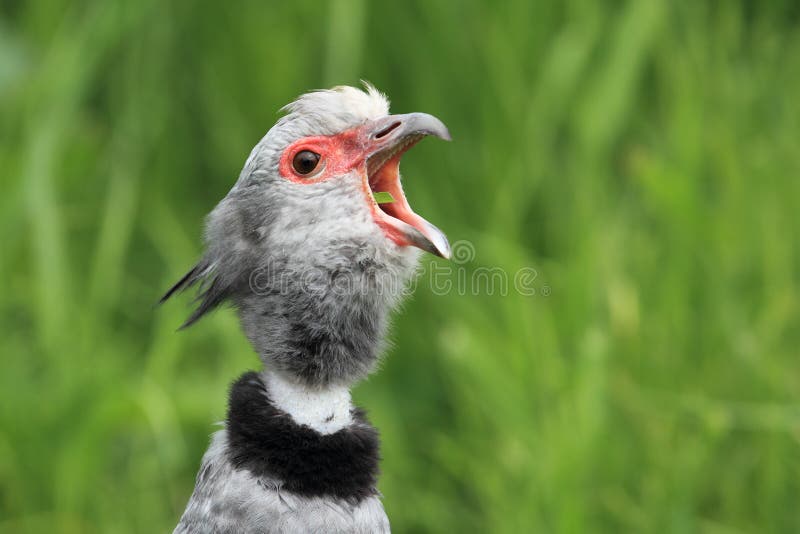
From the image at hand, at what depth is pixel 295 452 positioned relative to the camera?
1.58 meters

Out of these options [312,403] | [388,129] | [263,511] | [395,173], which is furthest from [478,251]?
[263,511]

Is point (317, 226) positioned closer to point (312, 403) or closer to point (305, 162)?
point (305, 162)

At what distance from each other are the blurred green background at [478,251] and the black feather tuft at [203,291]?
1084 millimetres

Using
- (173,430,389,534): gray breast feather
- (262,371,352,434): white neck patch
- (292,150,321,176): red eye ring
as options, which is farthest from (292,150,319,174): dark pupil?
(173,430,389,534): gray breast feather

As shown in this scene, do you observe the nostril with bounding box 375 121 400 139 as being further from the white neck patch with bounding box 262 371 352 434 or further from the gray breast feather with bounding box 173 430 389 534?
the gray breast feather with bounding box 173 430 389 534

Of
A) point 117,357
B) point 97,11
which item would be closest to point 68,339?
point 117,357

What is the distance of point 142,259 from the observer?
12.2 feet

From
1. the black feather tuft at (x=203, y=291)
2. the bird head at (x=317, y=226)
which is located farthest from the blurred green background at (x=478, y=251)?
the bird head at (x=317, y=226)

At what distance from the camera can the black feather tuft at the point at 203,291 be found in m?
1.71

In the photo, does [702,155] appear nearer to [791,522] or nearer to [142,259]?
[791,522]

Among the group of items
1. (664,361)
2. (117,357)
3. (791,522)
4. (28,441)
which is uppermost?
(664,361)

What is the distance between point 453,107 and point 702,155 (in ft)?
2.66

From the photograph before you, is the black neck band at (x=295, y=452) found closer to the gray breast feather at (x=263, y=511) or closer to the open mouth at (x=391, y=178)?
the gray breast feather at (x=263, y=511)

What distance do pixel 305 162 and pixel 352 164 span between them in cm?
7
